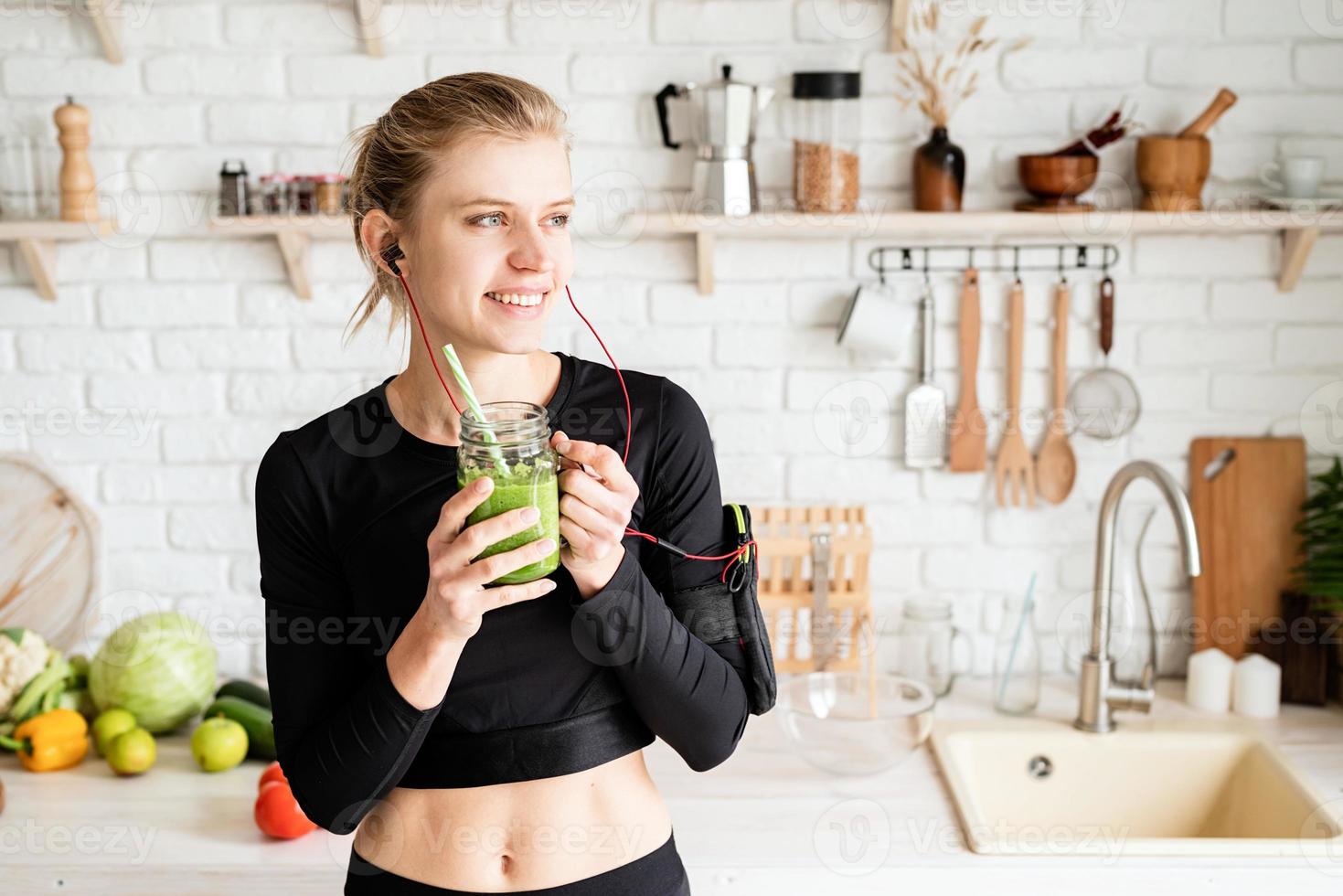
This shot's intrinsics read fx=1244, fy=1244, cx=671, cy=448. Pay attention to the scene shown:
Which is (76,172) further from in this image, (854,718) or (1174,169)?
(1174,169)

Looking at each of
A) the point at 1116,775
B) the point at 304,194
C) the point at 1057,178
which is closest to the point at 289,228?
the point at 304,194

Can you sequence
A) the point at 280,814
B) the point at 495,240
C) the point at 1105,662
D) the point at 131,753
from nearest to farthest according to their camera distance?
the point at 495,240, the point at 280,814, the point at 131,753, the point at 1105,662

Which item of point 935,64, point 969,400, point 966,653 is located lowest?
point 966,653

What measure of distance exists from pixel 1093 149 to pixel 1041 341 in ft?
1.02

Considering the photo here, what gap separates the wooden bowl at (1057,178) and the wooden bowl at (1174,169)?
8 centimetres

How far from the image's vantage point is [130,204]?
2020mm

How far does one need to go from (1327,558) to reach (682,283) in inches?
43.3

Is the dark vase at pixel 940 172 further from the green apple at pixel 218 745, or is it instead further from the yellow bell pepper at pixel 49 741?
the yellow bell pepper at pixel 49 741

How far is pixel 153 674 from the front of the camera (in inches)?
73.7

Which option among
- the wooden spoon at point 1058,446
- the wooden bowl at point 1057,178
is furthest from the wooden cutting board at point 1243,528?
the wooden bowl at point 1057,178

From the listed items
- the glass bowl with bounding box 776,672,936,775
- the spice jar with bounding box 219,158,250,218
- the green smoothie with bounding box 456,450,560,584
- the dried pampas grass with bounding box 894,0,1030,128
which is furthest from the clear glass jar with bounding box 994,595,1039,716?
the spice jar with bounding box 219,158,250,218

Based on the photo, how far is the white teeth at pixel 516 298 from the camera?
1.04 metres

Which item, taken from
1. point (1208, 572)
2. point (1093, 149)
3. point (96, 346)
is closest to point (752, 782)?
point (1208, 572)

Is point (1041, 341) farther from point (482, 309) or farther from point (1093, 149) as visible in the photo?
point (482, 309)
